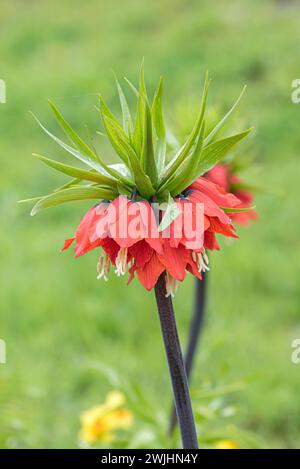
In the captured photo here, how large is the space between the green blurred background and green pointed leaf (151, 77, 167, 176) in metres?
0.52

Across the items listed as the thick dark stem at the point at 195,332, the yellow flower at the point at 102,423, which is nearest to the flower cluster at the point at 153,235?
the thick dark stem at the point at 195,332

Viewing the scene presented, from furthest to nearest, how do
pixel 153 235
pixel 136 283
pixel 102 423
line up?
pixel 136 283 → pixel 102 423 → pixel 153 235

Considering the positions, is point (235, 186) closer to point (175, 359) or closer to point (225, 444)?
point (225, 444)

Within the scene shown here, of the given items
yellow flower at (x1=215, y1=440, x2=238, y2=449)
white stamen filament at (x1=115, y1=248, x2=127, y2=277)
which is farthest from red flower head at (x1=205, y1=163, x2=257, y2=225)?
white stamen filament at (x1=115, y1=248, x2=127, y2=277)

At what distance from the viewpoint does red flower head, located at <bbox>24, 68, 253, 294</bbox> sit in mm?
718

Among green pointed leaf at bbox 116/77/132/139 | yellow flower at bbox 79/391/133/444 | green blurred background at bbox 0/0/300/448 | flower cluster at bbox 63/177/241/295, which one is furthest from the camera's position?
green blurred background at bbox 0/0/300/448

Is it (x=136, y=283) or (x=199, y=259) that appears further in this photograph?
(x=136, y=283)

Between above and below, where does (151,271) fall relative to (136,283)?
below

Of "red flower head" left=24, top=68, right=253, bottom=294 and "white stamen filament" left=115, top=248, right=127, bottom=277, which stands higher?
"red flower head" left=24, top=68, right=253, bottom=294

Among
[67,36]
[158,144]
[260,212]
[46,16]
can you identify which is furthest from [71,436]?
[46,16]

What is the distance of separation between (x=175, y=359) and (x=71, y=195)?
0.65ft

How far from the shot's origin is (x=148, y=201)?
0.76m

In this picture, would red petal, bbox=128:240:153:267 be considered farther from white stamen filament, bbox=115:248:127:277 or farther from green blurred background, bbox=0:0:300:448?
green blurred background, bbox=0:0:300:448

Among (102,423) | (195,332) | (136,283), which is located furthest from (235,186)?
(136,283)
